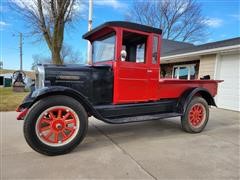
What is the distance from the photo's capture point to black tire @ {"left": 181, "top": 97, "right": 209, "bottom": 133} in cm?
428

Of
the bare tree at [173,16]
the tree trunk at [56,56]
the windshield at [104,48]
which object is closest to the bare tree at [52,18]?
the tree trunk at [56,56]

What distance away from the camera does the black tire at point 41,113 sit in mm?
2779

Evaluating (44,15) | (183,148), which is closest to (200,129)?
(183,148)

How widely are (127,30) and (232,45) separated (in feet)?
17.1

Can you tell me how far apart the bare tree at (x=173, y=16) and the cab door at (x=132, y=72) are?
2007 cm

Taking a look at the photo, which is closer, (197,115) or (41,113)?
(41,113)

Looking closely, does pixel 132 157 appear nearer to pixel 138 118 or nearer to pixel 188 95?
pixel 138 118

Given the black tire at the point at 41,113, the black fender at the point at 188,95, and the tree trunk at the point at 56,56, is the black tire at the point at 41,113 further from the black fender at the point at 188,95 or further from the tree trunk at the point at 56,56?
the tree trunk at the point at 56,56

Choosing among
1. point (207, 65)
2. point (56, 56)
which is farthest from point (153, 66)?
point (56, 56)

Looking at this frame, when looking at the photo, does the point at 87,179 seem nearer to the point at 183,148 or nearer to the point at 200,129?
the point at 183,148

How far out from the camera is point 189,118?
4355mm

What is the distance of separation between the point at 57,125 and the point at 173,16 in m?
23.5

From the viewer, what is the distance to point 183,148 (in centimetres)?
344

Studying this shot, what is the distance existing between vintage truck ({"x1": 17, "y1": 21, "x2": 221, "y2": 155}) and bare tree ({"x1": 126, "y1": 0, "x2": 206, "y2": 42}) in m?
19.9
